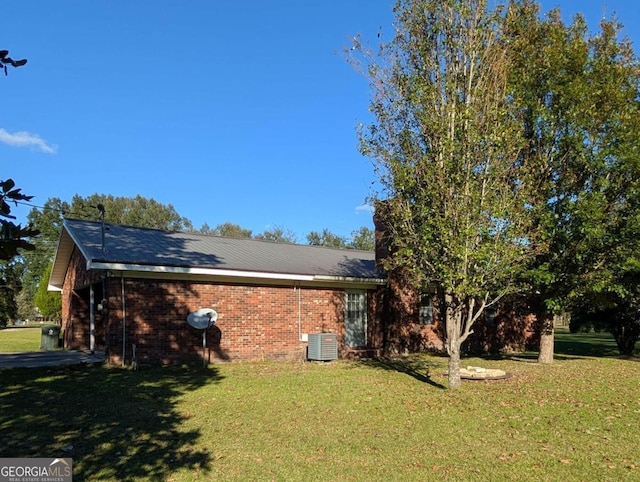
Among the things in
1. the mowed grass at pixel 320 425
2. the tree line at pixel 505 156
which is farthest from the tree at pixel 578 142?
the mowed grass at pixel 320 425

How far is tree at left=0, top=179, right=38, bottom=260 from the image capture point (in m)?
2.31

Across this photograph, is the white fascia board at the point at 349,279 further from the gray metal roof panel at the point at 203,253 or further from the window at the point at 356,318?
the window at the point at 356,318

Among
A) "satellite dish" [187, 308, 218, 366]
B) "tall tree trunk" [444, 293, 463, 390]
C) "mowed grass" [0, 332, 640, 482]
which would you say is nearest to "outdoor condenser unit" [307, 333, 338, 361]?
"mowed grass" [0, 332, 640, 482]

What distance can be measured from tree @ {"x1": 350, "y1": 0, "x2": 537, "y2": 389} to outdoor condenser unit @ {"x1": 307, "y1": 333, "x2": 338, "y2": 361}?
4795 millimetres

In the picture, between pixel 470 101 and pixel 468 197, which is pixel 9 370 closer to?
pixel 468 197

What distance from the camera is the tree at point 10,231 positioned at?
2309mm

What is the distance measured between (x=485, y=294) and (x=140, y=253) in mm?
9128

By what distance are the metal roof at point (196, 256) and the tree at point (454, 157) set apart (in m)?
5.55

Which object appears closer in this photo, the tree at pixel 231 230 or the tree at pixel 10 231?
the tree at pixel 10 231

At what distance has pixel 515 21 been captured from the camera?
10758 mm

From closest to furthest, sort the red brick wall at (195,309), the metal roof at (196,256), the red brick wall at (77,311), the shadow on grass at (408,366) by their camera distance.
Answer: the shadow on grass at (408,366)
the red brick wall at (195,309)
the metal roof at (196,256)
the red brick wall at (77,311)

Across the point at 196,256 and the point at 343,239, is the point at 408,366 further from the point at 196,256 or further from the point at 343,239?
the point at 343,239

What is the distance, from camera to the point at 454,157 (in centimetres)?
955

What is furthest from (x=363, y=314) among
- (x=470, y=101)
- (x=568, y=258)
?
(x=470, y=101)
